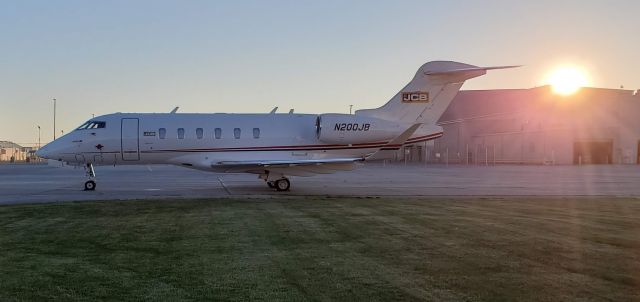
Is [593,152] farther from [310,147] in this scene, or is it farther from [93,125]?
[93,125]

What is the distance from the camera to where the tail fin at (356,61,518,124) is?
69.9ft

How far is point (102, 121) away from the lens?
2127 cm

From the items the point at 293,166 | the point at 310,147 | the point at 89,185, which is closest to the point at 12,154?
the point at 89,185

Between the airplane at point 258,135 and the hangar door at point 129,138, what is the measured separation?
4cm

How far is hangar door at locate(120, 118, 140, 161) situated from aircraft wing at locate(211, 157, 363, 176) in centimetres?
317

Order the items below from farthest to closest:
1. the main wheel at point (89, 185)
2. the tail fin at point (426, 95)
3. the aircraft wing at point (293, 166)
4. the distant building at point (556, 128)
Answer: the distant building at point (556, 128)
the tail fin at point (426, 95)
the main wheel at point (89, 185)
the aircraft wing at point (293, 166)

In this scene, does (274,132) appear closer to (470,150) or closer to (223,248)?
(223,248)

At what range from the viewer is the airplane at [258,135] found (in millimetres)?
21062

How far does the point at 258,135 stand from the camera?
21.3 metres

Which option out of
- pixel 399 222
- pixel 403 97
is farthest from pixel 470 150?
pixel 399 222

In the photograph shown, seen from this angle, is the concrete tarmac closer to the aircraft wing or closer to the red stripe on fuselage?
the aircraft wing

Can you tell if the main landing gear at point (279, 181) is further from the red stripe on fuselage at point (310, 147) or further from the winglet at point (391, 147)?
the winglet at point (391, 147)

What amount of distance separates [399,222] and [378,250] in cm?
308

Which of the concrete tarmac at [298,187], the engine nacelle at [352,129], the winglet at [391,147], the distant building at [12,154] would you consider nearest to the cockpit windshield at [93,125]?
the concrete tarmac at [298,187]
